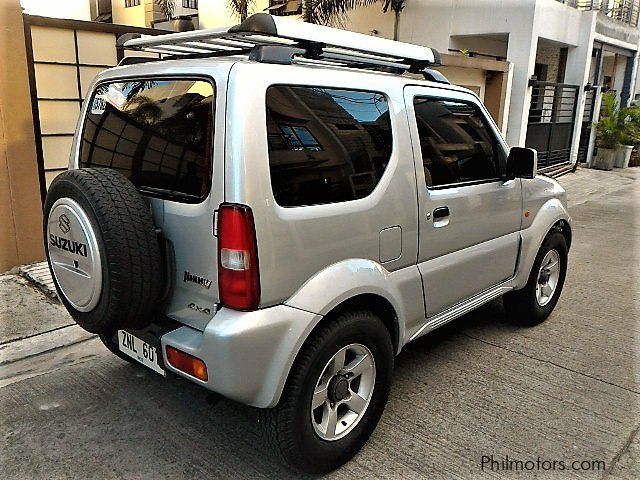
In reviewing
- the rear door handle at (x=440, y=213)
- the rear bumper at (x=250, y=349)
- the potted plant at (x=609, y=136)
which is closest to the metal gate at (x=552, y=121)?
the potted plant at (x=609, y=136)

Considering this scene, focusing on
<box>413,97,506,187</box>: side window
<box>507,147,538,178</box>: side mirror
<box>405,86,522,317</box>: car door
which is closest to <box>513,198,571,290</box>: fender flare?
<box>405,86,522,317</box>: car door

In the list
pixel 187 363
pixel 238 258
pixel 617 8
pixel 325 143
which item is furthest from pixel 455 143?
pixel 617 8

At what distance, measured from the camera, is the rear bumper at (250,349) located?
2123mm

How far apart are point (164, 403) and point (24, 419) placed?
0.75 meters

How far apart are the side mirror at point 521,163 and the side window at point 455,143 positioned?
0.08 m

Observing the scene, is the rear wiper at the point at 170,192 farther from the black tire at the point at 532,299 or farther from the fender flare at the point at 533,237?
the black tire at the point at 532,299

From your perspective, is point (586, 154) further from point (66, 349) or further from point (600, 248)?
point (66, 349)

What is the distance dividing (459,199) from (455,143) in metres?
0.36

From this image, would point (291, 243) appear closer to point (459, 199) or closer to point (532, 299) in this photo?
point (459, 199)

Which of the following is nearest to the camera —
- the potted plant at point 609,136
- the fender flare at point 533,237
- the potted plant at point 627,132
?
the fender flare at point 533,237

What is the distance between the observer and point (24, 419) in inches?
118

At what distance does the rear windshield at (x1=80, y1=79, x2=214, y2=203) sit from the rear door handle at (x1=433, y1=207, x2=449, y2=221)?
1.36 m

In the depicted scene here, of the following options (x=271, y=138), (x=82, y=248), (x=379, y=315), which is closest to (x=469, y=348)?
(x=379, y=315)

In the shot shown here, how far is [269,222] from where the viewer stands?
2.18 m
